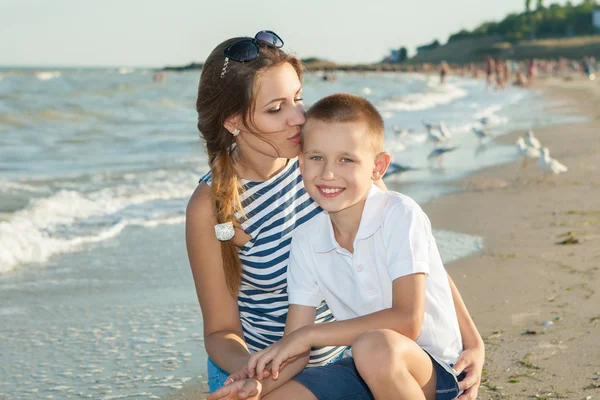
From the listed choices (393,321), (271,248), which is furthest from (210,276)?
(393,321)

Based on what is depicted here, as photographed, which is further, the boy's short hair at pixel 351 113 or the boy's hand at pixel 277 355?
the boy's short hair at pixel 351 113

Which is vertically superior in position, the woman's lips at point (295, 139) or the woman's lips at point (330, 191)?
the woman's lips at point (295, 139)

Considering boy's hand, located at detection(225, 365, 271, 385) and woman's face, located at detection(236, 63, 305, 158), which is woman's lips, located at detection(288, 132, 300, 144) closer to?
woman's face, located at detection(236, 63, 305, 158)

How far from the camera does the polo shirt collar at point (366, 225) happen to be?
8.14 ft

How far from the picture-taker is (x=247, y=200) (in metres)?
2.89

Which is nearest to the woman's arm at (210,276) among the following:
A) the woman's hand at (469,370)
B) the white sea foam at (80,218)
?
the woman's hand at (469,370)

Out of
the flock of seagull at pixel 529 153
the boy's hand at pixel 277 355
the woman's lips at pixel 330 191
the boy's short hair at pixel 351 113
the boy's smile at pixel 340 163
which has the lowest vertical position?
the flock of seagull at pixel 529 153

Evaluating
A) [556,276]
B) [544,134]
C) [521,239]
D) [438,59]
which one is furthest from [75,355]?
[438,59]

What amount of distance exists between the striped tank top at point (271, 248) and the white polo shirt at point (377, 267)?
→ 0.67 feet

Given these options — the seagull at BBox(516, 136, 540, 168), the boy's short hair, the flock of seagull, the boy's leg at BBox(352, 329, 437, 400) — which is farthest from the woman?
the seagull at BBox(516, 136, 540, 168)

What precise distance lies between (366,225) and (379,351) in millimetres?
424

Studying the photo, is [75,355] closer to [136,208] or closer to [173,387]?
[173,387]

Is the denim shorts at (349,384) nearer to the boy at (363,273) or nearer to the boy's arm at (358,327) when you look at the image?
the boy at (363,273)

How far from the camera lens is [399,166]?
9.76 metres
